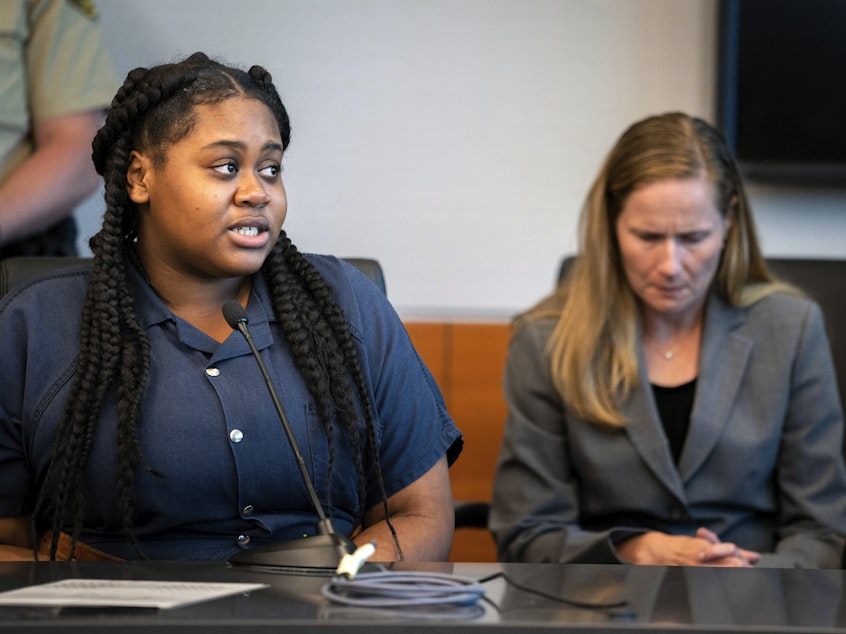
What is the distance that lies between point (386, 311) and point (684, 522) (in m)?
0.71

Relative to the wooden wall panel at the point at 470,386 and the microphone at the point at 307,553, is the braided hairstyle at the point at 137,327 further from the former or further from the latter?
the wooden wall panel at the point at 470,386

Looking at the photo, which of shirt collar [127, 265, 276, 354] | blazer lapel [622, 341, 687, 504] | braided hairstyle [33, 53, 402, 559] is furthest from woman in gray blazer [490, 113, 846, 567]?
shirt collar [127, 265, 276, 354]

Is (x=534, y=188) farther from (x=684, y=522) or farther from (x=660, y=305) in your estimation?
(x=684, y=522)

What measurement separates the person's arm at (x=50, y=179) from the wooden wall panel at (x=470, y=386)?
2.61 feet

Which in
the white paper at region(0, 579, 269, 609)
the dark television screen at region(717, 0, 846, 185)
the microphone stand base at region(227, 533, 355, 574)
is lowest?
the microphone stand base at region(227, 533, 355, 574)

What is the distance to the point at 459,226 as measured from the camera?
2.73 metres

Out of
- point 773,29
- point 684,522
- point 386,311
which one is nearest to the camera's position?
point 386,311

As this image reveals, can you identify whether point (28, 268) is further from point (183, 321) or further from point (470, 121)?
point (470, 121)

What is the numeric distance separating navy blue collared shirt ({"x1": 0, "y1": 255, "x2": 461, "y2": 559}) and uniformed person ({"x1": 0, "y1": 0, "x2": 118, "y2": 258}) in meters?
0.74

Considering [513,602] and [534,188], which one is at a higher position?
[534,188]

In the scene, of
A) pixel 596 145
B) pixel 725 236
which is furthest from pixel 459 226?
pixel 725 236

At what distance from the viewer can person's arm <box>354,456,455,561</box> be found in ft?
4.73

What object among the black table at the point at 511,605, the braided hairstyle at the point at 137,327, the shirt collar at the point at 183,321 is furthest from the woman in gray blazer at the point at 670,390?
the black table at the point at 511,605

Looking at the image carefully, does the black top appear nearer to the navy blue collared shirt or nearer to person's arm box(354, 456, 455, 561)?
person's arm box(354, 456, 455, 561)
